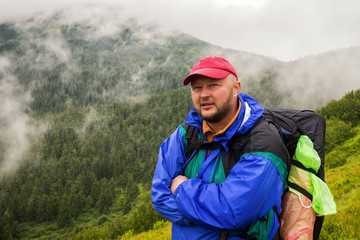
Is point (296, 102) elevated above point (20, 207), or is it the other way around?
point (296, 102)

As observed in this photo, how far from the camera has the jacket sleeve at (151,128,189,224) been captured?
257 centimetres

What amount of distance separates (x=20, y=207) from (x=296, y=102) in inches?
6505

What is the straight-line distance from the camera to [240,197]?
2.06 metres

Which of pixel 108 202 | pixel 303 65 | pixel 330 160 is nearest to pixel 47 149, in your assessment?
pixel 108 202

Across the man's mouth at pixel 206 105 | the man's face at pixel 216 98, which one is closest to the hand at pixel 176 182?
the man's face at pixel 216 98

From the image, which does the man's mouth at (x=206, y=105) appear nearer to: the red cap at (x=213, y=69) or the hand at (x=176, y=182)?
the red cap at (x=213, y=69)

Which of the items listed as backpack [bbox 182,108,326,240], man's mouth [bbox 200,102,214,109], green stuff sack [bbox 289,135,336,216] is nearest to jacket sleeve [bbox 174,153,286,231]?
backpack [bbox 182,108,326,240]

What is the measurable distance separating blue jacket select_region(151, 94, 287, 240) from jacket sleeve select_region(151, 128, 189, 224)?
0.01 metres

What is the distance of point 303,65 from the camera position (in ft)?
641

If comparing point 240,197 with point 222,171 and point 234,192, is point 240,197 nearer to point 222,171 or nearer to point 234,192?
point 234,192

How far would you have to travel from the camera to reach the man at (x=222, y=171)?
211cm

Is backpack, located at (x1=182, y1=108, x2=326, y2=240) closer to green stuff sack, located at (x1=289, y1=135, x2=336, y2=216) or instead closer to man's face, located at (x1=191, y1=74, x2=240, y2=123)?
green stuff sack, located at (x1=289, y1=135, x2=336, y2=216)

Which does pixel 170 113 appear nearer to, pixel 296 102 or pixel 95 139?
pixel 95 139

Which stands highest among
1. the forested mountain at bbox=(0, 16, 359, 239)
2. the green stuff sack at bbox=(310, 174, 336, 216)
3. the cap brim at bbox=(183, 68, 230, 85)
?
the cap brim at bbox=(183, 68, 230, 85)
